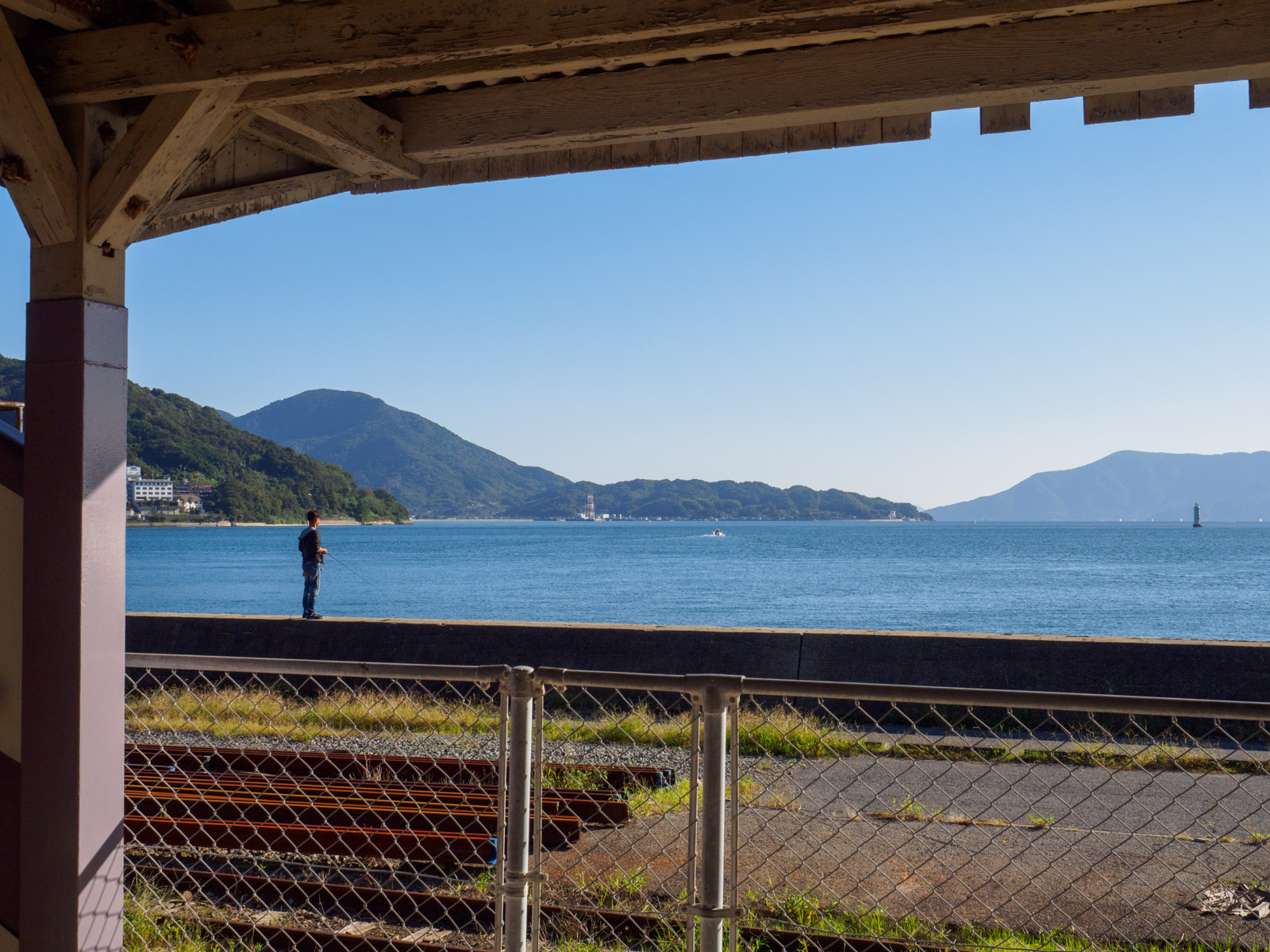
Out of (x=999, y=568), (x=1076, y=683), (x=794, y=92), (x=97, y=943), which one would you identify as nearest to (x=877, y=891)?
(x=97, y=943)

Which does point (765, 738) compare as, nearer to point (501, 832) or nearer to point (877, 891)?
point (877, 891)

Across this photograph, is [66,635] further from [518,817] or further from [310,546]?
[310,546]

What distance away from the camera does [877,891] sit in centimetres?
522

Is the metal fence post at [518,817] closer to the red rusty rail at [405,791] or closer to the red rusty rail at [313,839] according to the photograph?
the red rusty rail at [313,839]

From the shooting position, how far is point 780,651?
10.8m

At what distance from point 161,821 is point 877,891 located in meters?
4.21

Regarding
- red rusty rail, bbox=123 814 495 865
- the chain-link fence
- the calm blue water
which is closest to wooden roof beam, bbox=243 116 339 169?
the chain-link fence

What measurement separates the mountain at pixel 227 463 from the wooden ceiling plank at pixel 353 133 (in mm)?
140447

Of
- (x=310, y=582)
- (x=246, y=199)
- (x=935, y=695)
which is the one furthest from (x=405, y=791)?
(x=310, y=582)

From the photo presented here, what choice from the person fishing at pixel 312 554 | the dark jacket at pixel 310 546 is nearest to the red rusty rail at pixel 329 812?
the person fishing at pixel 312 554

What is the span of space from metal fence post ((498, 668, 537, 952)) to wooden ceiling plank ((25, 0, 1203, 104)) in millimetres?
1903

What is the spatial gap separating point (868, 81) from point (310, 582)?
46.1 ft

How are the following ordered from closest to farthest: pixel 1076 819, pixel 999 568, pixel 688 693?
pixel 688 693
pixel 1076 819
pixel 999 568

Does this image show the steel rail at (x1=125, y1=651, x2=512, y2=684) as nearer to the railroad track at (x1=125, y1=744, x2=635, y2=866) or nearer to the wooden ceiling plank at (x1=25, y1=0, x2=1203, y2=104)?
the wooden ceiling plank at (x1=25, y1=0, x2=1203, y2=104)
